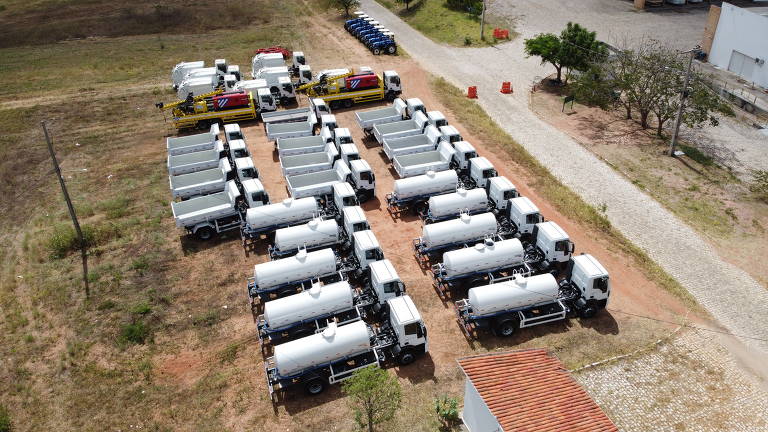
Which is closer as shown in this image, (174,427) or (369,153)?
(174,427)

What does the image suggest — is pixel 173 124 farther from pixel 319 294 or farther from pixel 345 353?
pixel 345 353

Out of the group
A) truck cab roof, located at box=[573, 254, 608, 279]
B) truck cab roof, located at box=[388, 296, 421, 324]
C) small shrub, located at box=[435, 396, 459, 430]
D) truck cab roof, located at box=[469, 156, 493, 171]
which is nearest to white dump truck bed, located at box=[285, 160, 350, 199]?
truck cab roof, located at box=[469, 156, 493, 171]

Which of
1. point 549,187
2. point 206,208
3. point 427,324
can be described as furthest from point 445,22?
point 427,324

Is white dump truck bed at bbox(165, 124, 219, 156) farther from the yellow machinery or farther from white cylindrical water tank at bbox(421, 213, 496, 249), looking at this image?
white cylindrical water tank at bbox(421, 213, 496, 249)

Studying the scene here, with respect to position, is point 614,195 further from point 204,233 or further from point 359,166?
point 204,233

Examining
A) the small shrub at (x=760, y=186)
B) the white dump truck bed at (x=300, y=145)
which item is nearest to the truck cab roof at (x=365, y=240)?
the white dump truck bed at (x=300, y=145)

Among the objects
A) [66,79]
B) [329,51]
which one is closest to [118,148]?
[66,79]

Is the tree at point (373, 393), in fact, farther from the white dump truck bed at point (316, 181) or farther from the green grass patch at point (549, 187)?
the green grass patch at point (549, 187)
